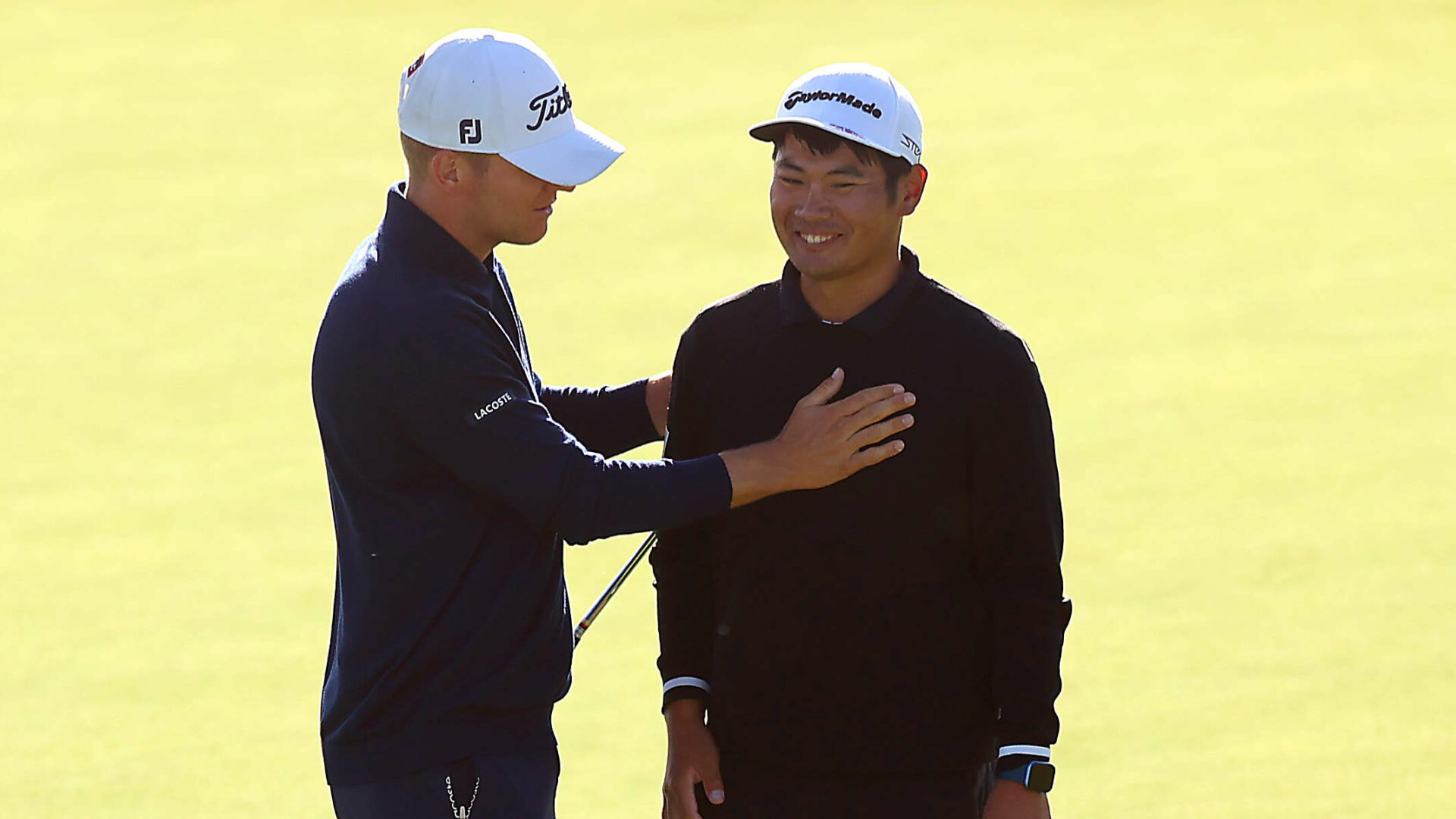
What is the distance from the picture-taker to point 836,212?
2.82 metres

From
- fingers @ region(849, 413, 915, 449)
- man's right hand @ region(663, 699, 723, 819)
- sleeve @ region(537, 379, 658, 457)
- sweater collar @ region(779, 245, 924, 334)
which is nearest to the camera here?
fingers @ region(849, 413, 915, 449)

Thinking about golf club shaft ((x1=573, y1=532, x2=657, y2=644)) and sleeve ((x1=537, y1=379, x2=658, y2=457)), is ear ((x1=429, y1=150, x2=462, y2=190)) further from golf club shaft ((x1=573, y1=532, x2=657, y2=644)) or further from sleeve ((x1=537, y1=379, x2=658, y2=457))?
golf club shaft ((x1=573, y1=532, x2=657, y2=644))

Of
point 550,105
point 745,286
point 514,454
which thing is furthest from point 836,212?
point 745,286

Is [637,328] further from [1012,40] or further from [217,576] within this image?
[1012,40]

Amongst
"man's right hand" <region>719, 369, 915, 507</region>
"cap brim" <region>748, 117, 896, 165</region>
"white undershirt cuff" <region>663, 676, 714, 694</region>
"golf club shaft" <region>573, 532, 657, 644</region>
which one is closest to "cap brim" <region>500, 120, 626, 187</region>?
"cap brim" <region>748, 117, 896, 165</region>

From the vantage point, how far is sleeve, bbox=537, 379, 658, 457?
11.1ft

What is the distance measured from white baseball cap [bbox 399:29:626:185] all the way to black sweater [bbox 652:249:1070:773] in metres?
0.32

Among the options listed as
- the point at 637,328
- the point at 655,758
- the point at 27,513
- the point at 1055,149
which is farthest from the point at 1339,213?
the point at 27,513

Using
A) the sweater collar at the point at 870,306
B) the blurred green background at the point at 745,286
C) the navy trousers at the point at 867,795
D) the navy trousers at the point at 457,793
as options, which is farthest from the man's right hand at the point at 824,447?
the blurred green background at the point at 745,286

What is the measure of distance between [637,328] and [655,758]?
10.0 feet

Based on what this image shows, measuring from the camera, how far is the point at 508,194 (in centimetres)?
292

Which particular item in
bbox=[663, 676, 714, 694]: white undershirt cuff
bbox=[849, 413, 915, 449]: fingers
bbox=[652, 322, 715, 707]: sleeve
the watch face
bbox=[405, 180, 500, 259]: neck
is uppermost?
bbox=[405, 180, 500, 259]: neck

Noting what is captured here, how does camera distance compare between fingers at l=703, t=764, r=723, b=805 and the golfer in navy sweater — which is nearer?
the golfer in navy sweater

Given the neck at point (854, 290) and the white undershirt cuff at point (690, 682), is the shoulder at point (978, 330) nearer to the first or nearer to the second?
the neck at point (854, 290)
